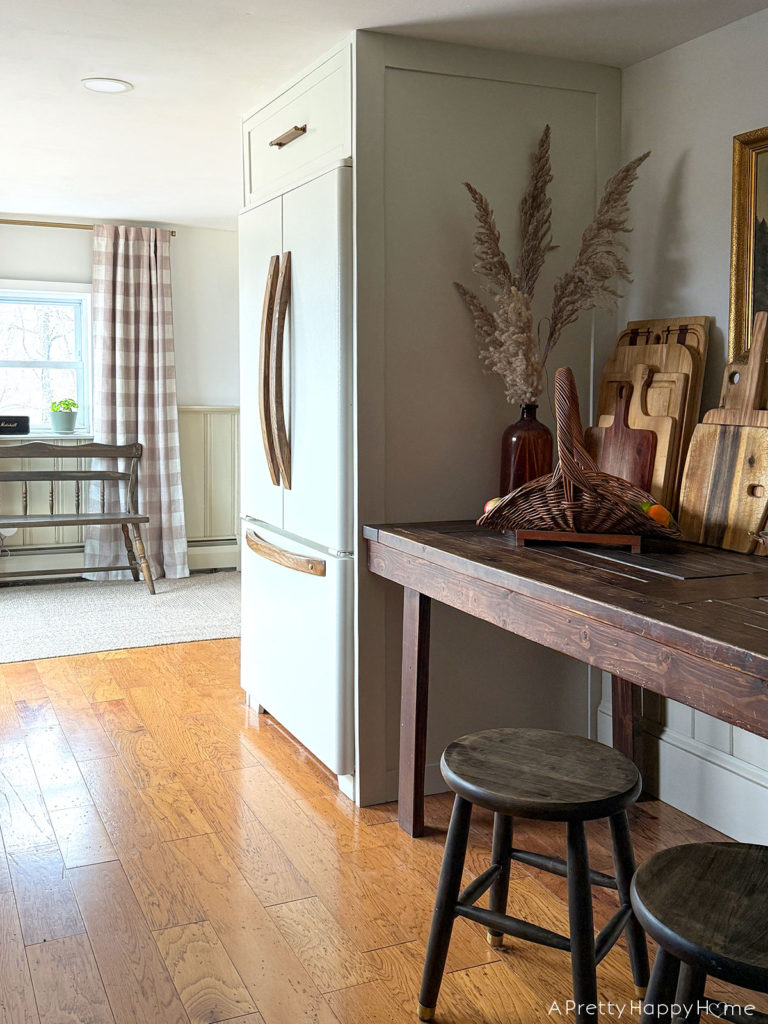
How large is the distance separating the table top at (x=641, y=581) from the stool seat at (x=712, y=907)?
0.27 m

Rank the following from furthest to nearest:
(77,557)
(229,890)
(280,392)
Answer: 1. (77,557)
2. (280,392)
3. (229,890)

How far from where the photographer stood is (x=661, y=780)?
2.84 metres

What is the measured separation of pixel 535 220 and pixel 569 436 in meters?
0.94

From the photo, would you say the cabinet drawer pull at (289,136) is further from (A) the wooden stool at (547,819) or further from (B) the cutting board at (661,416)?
(A) the wooden stool at (547,819)

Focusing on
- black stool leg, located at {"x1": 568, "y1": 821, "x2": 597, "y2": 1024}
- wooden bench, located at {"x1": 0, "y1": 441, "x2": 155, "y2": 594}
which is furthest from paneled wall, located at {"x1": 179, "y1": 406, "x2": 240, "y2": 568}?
black stool leg, located at {"x1": 568, "y1": 821, "x2": 597, "y2": 1024}

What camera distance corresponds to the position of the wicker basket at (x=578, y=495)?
7.30ft

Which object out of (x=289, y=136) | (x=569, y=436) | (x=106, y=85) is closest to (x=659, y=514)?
(x=569, y=436)

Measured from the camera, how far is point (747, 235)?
253 cm

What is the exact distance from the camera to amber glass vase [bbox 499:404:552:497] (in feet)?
9.13

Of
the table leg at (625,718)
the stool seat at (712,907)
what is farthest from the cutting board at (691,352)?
the stool seat at (712,907)

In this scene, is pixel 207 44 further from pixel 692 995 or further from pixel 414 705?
pixel 692 995

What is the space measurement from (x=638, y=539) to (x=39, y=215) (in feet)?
16.5

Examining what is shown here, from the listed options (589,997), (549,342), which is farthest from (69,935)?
(549,342)

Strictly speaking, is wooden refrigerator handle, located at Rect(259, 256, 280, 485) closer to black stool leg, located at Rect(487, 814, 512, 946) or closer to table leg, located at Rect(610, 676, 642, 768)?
table leg, located at Rect(610, 676, 642, 768)
